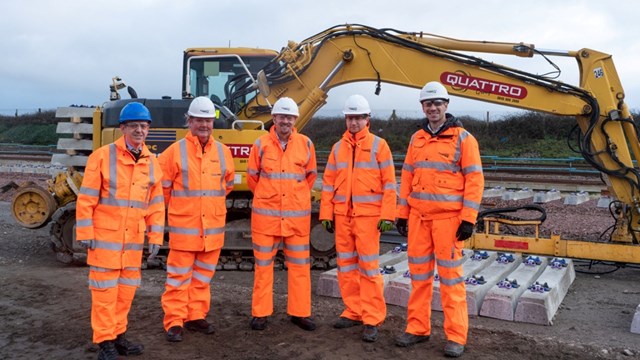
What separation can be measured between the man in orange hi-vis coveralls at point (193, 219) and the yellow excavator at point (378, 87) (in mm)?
2165

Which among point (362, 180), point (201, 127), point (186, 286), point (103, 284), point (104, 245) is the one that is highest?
point (201, 127)

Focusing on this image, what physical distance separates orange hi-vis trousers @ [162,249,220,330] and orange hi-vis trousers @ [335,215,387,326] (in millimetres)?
1217

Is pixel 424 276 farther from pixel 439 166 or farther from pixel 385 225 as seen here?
pixel 439 166

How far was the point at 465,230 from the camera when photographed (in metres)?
4.68

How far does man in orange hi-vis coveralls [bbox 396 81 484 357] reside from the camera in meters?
4.78

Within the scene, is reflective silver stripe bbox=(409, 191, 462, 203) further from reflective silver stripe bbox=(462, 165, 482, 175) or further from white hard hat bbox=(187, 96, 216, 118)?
white hard hat bbox=(187, 96, 216, 118)

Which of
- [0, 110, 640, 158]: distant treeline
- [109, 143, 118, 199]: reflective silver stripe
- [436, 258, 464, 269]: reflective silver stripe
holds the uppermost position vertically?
[0, 110, 640, 158]: distant treeline

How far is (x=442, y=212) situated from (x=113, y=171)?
2703mm

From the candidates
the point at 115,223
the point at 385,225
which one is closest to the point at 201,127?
the point at 115,223

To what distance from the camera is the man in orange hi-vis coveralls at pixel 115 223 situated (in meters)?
4.40

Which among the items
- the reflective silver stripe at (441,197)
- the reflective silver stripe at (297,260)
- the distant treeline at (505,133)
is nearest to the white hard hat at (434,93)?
the reflective silver stripe at (441,197)

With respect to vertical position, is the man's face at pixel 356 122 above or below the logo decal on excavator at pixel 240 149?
above

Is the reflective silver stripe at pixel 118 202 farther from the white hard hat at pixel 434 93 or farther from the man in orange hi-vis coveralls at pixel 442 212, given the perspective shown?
the white hard hat at pixel 434 93

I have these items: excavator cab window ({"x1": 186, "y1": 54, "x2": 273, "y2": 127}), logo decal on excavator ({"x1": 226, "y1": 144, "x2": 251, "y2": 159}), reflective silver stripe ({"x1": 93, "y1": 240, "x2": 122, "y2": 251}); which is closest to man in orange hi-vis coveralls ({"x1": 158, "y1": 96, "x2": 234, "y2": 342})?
reflective silver stripe ({"x1": 93, "y1": 240, "x2": 122, "y2": 251})
